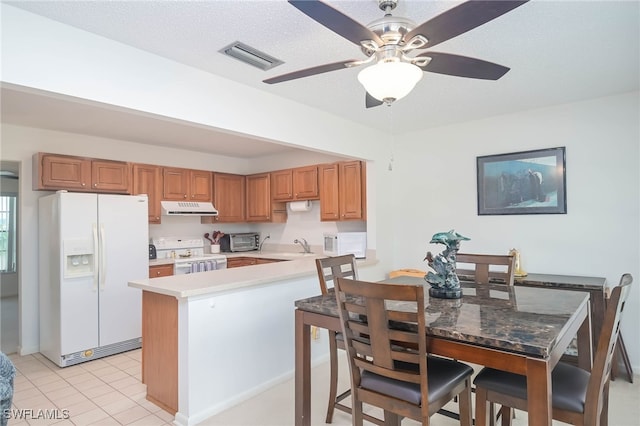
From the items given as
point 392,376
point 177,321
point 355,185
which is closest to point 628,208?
point 355,185

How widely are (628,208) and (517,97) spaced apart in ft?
4.41

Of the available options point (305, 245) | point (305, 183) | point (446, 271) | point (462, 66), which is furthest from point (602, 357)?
point (305, 245)

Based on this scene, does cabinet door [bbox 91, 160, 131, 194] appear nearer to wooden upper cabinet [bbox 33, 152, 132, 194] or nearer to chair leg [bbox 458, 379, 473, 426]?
wooden upper cabinet [bbox 33, 152, 132, 194]

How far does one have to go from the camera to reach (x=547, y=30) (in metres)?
2.03

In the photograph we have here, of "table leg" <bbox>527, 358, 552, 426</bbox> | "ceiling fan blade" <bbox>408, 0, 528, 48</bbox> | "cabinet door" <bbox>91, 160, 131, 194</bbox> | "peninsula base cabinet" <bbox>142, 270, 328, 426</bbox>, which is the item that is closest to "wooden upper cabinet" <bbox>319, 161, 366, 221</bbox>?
"peninsula base cabinet" <bbox>142, 270, 328, 426</bbox>

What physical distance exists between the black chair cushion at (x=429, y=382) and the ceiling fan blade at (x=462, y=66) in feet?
→ 4.79

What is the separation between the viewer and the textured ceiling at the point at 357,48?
1.82 metres

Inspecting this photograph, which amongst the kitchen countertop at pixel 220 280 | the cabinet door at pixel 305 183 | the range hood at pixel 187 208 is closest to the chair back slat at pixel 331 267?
the kitchen countertop at pixel 220 280

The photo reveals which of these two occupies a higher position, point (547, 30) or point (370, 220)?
point (547, 30)

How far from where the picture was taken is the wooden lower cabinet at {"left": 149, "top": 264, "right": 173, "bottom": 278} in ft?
14.1

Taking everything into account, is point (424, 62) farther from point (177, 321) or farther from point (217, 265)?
point (217, 265)

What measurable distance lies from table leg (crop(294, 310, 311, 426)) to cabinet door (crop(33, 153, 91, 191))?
3315 mm

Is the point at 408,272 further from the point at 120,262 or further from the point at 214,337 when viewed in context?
the point at 120,262

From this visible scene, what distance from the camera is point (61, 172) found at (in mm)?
3955
